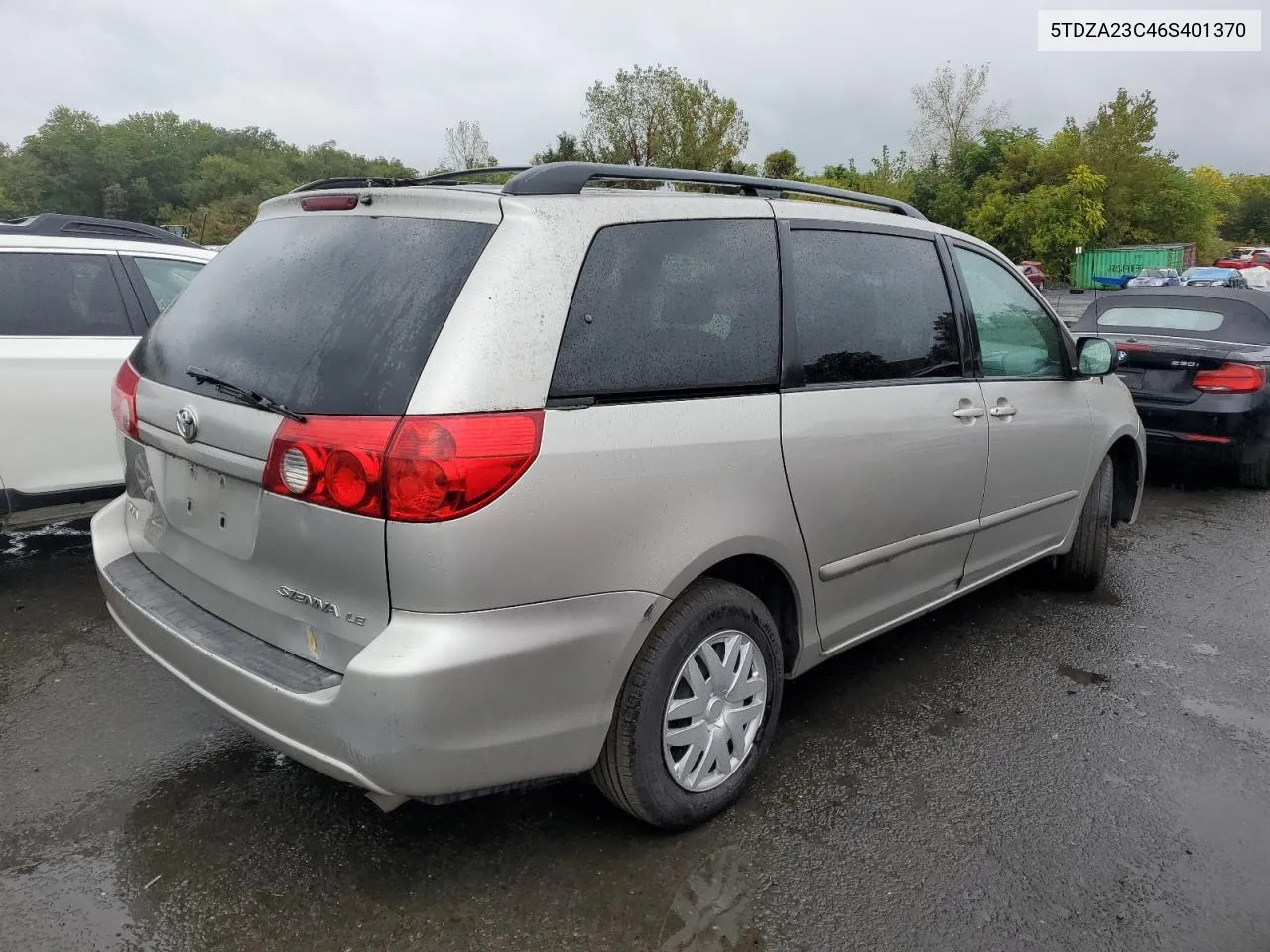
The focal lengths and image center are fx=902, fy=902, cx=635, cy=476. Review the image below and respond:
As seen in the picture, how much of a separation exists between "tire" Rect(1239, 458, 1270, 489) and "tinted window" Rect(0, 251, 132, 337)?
739 cm

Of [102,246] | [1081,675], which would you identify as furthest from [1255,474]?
[102,246]

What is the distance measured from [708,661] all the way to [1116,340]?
19.6ft

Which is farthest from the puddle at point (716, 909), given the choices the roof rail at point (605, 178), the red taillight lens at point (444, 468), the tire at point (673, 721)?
the roof rail at point (605, 178)

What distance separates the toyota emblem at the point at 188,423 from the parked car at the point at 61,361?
2.11 m

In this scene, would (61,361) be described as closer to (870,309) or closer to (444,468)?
(444,468)

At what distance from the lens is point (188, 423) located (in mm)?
2295

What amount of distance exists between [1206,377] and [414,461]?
642 cm

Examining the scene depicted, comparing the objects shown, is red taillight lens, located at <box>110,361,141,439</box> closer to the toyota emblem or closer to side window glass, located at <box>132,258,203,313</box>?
the toyota emblem

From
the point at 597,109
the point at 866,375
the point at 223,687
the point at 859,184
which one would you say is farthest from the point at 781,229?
the point at 597,109

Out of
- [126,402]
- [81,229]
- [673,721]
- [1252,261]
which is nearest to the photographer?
[673,721]

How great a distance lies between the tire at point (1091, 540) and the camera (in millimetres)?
4387

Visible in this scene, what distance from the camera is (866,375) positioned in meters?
2.92

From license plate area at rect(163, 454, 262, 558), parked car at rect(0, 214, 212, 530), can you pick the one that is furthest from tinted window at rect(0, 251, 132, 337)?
license plate area at rect(163, 454, 262, 558)

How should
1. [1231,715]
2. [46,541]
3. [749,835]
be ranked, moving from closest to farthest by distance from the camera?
[749,835] → [1231,715] → [46,541]
